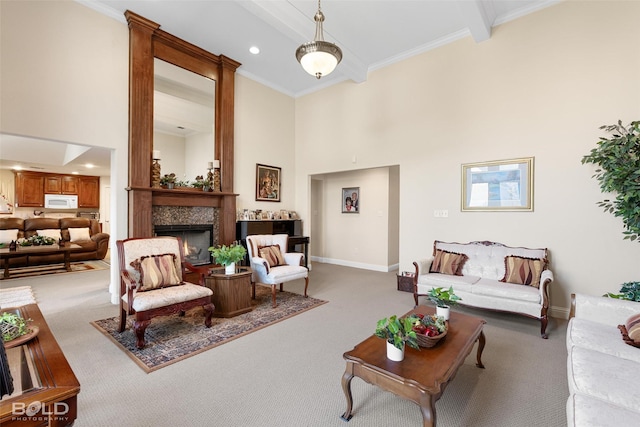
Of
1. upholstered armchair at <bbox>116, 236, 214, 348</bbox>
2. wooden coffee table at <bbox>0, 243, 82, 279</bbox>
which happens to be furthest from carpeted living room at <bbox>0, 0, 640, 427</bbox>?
wooden coffee table at <bbox>0, 243, 82, 279</bbox>

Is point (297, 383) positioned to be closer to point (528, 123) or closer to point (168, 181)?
point (168, 181)

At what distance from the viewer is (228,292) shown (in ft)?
11.4

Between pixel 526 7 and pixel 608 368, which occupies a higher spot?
pixel 526 7

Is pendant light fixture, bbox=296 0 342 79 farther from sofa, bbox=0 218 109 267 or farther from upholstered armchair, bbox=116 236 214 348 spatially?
sofa, bbox=0 218 109 267

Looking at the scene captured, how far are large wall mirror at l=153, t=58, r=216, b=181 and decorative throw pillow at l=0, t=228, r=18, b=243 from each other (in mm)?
4755

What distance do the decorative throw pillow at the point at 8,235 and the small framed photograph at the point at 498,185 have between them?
9.26m

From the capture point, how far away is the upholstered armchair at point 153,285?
2.68m

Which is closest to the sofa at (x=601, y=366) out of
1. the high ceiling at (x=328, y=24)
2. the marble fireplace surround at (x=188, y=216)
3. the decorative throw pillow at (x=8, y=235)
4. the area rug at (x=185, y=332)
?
the area rug at (x=185, y=332)

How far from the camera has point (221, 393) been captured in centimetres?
202

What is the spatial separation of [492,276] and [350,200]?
3.77 meters

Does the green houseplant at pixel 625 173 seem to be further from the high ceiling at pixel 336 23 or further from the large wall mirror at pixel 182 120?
the large wall mirror at pixel 182 120

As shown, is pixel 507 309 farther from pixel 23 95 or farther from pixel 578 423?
pixel 23 95

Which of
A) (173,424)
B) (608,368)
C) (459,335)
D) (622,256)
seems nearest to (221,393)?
(173,424)

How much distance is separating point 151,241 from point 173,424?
2.18 metres
